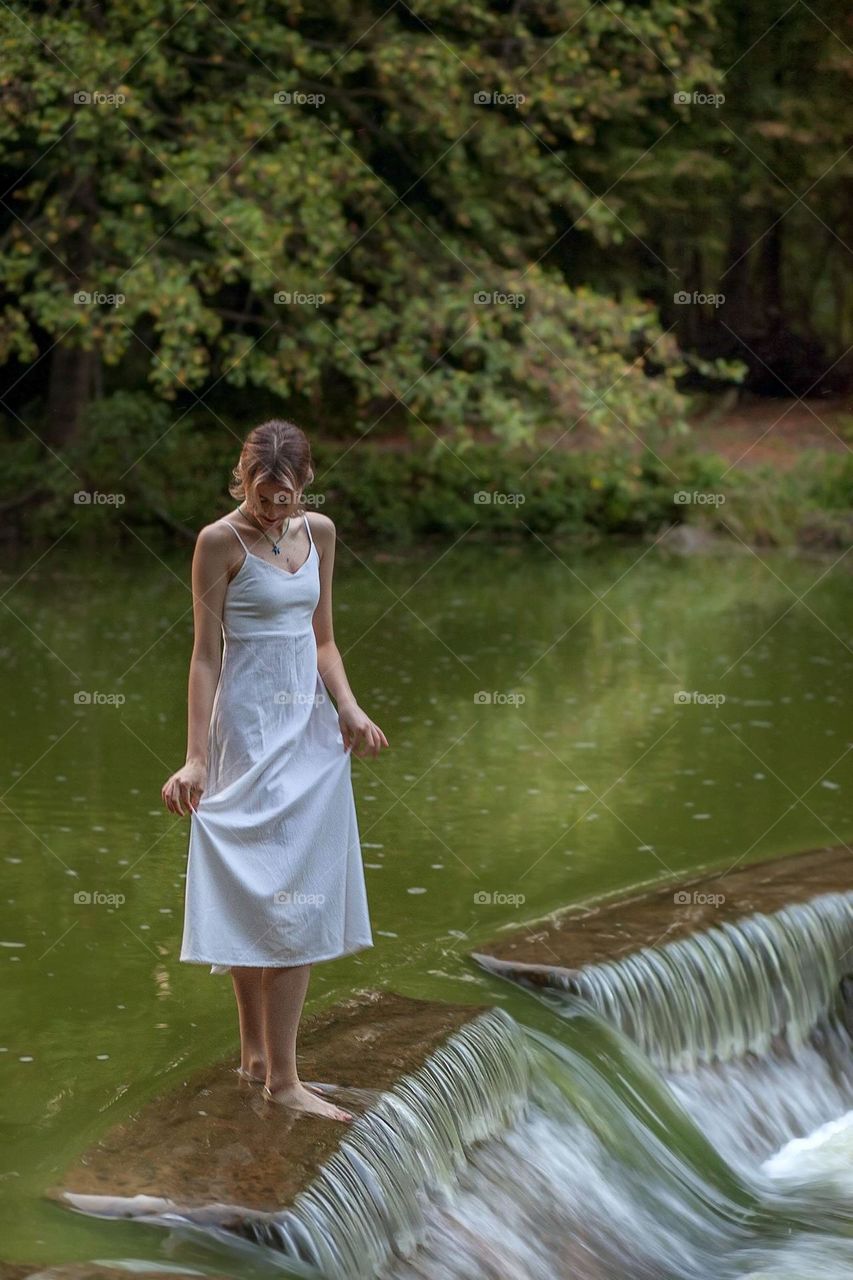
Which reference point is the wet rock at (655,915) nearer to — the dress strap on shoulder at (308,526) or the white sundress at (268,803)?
the white sundress at (268,803)

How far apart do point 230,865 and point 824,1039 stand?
118 inches

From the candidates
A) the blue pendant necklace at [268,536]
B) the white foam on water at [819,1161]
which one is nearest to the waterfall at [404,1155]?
the white foam on water at [819,1161]

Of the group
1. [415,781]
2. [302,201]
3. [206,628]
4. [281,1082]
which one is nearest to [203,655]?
[206,628]

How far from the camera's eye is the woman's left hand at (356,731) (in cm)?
388

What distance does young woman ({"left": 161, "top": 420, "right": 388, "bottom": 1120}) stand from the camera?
3.72 meters

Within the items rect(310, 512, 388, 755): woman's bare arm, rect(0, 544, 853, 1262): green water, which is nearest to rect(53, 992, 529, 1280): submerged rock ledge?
rect(0, 544, 853, 1262): green water

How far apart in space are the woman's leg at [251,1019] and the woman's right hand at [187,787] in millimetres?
388

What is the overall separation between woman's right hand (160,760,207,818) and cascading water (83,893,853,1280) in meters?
0.84

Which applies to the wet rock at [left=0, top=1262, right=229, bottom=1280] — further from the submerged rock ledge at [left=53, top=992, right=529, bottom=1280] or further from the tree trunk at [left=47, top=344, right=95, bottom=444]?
the tree trunk at [left=47, top=344, right=95, bottom=444]

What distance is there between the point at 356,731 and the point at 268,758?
0.22 m

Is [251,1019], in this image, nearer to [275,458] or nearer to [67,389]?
[275,458]

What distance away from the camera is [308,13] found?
16.0 metres

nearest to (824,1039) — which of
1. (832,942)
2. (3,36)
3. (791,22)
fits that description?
(832,942)

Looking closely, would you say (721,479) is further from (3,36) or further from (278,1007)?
(278,1007)
